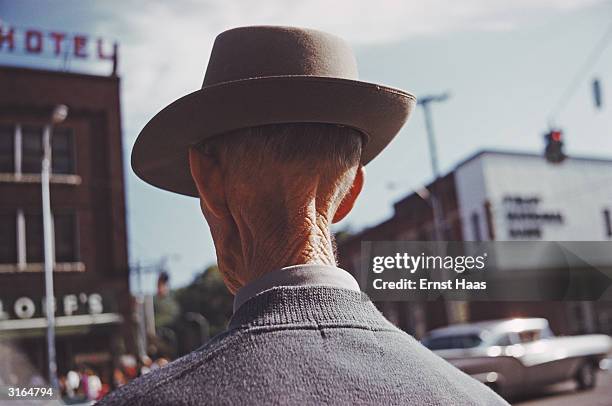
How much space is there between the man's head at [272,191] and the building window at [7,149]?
47.5ft

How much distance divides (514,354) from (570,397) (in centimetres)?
114

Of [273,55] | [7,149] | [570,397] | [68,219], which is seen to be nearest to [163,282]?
[68,219]

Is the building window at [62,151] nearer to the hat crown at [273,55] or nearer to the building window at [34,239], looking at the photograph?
the building window at [34,239]

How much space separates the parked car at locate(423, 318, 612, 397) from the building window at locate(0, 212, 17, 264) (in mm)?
9202

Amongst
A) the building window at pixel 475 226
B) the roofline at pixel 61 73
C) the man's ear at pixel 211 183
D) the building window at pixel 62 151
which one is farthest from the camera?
the building window at pixel 475 226

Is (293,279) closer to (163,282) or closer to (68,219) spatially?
(163,282)

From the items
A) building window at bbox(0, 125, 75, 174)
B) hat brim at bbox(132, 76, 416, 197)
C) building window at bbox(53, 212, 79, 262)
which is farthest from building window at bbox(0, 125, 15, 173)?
hat brim at bbox(132, 76, 416, 197)

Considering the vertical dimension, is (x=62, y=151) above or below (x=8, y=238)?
above

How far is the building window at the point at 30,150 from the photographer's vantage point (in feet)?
46.4

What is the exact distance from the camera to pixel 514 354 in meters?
8.71

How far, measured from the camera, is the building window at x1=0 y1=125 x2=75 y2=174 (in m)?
14.1

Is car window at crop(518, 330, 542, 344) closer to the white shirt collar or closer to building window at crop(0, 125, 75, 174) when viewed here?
the white shirt collar

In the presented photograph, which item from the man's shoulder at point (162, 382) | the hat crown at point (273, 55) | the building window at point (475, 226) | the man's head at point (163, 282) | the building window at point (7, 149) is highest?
the building window at point (7, 149)

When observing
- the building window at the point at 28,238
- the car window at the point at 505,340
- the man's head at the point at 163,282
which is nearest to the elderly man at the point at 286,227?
the car window at the point at 505,340
